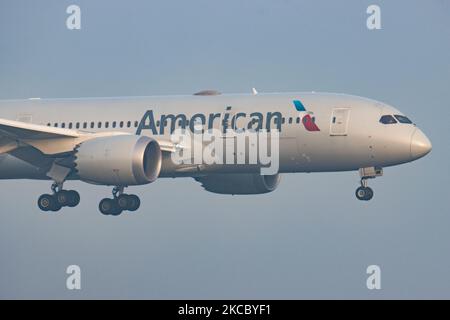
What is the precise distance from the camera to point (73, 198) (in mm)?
72688

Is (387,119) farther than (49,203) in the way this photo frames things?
No

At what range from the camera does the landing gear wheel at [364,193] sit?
6950cm

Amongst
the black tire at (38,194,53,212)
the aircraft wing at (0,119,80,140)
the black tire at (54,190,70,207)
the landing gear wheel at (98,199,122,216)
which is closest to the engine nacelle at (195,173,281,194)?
the landing gear wheel at (98,199,122,216)

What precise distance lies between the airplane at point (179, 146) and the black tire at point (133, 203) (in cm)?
5

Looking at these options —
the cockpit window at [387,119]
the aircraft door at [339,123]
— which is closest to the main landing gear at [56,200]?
the aircraft door at [339,123]

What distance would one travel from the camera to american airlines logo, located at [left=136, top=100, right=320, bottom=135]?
227ft

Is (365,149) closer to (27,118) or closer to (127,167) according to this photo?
(127,167)

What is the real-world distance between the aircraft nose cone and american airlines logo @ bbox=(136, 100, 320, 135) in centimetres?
412

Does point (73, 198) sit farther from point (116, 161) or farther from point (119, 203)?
point (116, 161)

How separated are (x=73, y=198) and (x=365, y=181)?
13.3 m

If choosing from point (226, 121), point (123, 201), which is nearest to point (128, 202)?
point (123, 201)

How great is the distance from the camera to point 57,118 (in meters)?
74.1

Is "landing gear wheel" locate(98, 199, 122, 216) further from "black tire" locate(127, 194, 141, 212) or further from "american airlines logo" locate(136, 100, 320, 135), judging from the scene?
"american airlines logo" locate(136, 100, 320, 135)

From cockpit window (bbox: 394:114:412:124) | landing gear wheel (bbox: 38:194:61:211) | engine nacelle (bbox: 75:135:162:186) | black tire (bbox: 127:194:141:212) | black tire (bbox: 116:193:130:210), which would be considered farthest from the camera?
black tire (bbox: 127:194:141:212)
